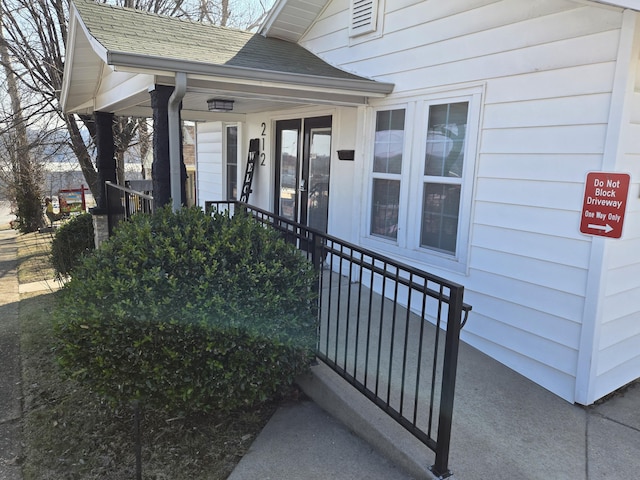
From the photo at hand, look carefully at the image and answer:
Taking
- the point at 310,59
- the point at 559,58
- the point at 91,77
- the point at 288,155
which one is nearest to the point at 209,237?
the point at 559,58

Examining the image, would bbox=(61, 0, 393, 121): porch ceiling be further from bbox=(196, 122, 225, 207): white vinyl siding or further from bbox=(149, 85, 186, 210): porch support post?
bbox=(196, 122, 225, 207): white vinyl siding

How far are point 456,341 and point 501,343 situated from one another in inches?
68.9

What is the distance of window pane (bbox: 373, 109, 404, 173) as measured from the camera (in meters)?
4.79

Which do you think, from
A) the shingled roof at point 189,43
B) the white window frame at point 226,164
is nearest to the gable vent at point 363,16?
the shingled roof at point 189,43

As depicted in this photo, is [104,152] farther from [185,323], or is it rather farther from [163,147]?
[185,323]

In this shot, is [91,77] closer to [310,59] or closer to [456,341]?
[310,59]

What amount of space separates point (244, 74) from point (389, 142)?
166 centimetres

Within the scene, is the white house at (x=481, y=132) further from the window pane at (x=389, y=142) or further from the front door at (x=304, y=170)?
the front door at (x=304, y=170)

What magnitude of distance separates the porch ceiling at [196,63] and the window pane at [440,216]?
3.97 feet

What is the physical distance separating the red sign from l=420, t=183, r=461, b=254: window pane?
1166 millimetres

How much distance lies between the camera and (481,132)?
12.6 ft

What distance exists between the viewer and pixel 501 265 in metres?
3.75

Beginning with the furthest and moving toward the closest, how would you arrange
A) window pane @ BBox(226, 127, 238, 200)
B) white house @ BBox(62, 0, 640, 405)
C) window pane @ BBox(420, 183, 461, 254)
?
window pane @ BBox(226, 127, 238, 200) → window pane @ BBox(420, 183, 461, 254) → white house @ BBox(62, 0, 640, 405)

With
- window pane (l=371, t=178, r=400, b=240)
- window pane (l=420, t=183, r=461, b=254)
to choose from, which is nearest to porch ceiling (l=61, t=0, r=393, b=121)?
window pane (l=371, t=178, r=400, b=240)
